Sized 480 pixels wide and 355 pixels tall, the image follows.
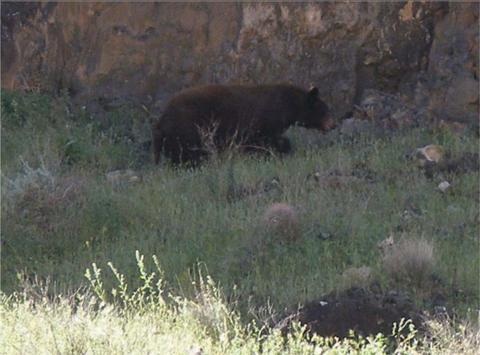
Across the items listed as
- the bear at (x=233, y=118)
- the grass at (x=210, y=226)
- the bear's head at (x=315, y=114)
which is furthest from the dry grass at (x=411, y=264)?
the bear's head at (x=315, y=114)

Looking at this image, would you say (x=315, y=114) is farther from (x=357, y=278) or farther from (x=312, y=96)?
(x=357, y=278)

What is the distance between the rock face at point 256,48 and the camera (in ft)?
52.9

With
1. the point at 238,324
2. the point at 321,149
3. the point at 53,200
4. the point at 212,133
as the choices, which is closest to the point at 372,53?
the point at 321,149

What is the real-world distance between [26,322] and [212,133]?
655cm

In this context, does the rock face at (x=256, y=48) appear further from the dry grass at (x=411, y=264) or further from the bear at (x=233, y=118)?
the dry grass at (x=411, y=264)

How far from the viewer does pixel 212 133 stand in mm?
14008

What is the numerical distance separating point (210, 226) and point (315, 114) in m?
4.61

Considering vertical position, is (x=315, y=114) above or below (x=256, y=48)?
below

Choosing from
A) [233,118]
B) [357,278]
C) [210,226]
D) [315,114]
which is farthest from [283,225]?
[315,114]

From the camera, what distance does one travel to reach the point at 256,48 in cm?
1631

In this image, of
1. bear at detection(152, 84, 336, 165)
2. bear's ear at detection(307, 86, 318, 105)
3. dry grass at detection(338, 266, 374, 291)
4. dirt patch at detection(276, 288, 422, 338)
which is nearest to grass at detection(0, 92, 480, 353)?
dry grass at detection(338, 266, 374, 291)

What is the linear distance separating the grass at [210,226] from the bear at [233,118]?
1.43 ft

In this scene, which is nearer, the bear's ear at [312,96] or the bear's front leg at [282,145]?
the bear's front leg at [282,145]

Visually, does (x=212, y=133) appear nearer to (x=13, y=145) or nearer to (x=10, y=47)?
(x=13, y=145)
